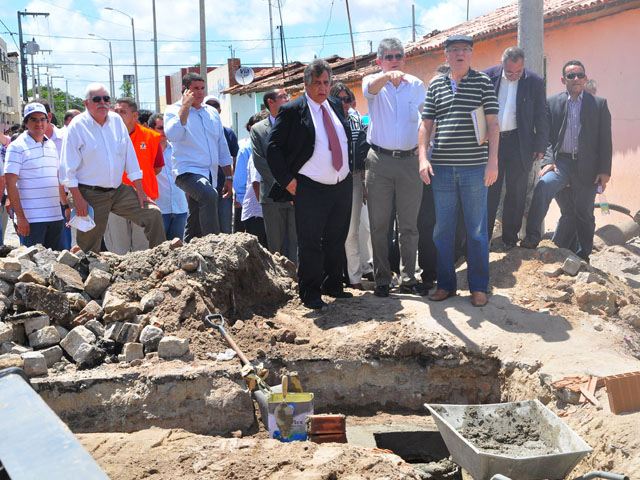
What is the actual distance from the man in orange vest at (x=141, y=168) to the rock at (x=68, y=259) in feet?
6.42

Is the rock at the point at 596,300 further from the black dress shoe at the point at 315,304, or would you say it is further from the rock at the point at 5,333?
the rock at the point at 5,333

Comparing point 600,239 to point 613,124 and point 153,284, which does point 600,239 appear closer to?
point 613,124

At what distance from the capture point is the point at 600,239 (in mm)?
9992

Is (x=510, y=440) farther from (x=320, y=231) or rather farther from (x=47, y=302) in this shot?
(x=47, y=302)

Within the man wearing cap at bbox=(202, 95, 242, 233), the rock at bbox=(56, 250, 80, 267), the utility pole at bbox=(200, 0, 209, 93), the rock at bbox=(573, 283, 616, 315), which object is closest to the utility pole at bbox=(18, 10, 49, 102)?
the utility pole at bbox=(200, 0, 209, 93)

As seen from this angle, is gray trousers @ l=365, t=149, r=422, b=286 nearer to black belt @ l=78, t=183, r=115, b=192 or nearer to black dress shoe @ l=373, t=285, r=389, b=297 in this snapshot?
black dress shoe @ l=373, t=285, r=389, b=297

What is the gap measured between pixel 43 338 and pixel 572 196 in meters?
5.58

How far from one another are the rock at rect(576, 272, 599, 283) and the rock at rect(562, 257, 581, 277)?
14 centimetres

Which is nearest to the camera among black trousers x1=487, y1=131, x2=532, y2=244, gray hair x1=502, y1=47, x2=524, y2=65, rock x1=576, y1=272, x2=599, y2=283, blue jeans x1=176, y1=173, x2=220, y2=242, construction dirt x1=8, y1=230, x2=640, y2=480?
construction dirt x1=8, y1=230, x2=640, y2=480

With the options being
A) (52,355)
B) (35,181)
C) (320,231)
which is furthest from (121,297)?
(35,181)

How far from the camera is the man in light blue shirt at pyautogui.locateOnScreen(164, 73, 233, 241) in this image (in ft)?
23.1

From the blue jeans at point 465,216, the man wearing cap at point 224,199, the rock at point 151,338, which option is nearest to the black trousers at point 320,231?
the blue jeans at point 465,216

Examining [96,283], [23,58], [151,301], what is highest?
[23,58]

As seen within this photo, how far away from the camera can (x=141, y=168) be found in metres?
7.94
